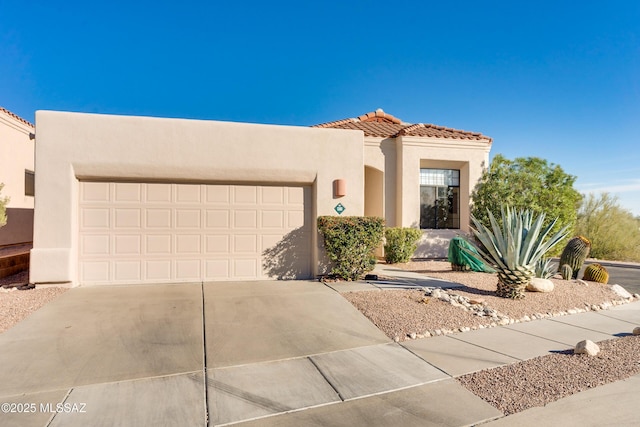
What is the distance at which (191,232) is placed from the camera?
8.02 metres

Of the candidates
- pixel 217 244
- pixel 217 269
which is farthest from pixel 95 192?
pixel 217 269

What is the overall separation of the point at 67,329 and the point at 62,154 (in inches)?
165

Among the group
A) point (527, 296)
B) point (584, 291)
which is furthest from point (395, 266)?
point (584, 291)

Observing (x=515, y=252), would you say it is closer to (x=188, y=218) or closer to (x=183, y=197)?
(x=188, y=218)

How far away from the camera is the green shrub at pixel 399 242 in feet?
35.5

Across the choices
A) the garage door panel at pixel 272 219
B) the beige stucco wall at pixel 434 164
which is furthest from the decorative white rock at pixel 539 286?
the garage door panel at pixel 272 219

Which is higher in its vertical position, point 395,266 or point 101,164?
point 101,164

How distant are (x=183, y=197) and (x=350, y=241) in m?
4.10

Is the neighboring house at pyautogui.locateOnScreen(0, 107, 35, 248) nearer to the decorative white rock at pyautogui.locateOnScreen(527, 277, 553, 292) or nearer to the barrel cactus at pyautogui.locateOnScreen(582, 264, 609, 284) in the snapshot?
the decorative white rock at pyautogui.locateOnScreen(527, 277, 553, 292)

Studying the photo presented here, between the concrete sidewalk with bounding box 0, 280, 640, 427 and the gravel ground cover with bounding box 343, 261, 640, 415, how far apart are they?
166 millimetres

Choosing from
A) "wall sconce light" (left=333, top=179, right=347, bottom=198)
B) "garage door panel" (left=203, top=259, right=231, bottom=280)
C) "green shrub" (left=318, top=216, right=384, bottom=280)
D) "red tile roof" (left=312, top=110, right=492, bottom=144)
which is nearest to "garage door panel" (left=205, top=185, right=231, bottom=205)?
"garage door panel" (left=203, top=259, right=231, bottom=280)

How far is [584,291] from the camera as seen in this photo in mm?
7738

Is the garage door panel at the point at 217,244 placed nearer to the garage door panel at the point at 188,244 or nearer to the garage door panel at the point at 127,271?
the garage door panel at the point at 188,244

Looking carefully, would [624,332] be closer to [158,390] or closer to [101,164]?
[158,390]
